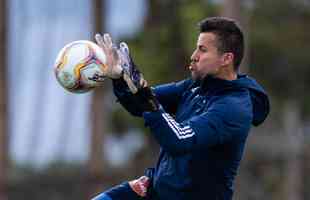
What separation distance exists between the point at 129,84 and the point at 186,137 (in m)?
0.52

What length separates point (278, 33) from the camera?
3662 cm

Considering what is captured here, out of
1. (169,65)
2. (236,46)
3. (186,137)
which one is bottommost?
(169,65)

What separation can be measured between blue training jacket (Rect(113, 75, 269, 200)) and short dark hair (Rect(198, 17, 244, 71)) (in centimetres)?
22

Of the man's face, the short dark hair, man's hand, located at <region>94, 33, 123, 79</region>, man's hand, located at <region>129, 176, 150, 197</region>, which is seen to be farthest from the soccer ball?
man's hand, located at <region>129, 176, 150, 197</region>

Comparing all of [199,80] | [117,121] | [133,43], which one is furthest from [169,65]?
[199,80]

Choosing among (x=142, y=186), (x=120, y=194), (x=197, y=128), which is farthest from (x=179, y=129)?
(x=120, y=194)

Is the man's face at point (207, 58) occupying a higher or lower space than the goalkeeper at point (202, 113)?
higher

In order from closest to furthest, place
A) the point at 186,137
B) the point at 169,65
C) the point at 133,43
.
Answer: the point at 186,137 → the point at 169,65 → the point at 133,43

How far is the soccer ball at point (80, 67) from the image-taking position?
7539mm

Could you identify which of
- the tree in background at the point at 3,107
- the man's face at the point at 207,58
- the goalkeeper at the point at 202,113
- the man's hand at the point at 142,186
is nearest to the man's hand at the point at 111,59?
the goalkeeper at the point at 202,113

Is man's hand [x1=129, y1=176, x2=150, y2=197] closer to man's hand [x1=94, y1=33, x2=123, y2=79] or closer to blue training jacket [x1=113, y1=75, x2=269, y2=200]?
blue training jacket [x1=113, y1=75, x2=269, y2=200]

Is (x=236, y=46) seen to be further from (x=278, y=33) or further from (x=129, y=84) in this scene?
(x=278, y=33)

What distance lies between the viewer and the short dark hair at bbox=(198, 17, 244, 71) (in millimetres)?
7660

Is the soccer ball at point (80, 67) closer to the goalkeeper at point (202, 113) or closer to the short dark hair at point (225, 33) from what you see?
the goalkeeper at point (202, 113)
